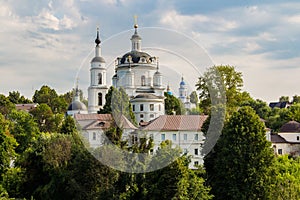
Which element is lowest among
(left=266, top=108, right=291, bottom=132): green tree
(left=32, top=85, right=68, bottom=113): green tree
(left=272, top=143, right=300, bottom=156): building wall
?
(left=272, top=143, right=300, bottom=156): building wall

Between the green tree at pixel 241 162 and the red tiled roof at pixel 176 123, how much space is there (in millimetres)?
3878

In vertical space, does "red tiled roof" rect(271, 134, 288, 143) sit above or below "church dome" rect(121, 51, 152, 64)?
below

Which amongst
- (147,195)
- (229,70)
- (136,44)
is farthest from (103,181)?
(229,70)

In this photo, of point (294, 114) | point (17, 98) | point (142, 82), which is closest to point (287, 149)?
point (294, 114)

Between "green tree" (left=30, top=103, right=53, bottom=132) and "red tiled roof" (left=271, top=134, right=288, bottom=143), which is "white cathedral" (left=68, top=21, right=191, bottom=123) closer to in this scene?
"red tiled roof" (left=271, top=134, right=288, bottom=143)

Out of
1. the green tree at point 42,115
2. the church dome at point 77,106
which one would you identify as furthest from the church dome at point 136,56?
the green tree at point 42,115

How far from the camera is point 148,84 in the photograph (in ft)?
101

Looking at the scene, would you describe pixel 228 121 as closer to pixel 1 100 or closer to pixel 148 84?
pixel 148 84

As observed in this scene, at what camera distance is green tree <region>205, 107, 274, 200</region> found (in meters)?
24.5

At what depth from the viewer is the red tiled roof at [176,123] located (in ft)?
101

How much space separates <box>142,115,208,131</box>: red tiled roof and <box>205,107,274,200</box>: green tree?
388 centimetres

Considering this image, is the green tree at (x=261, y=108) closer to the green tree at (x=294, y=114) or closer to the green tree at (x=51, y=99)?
the green tree at (x=294, y=114)

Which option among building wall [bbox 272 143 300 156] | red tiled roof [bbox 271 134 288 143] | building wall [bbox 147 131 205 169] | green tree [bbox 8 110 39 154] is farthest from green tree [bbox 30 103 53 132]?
building wall [bbox 147 131 205 169]

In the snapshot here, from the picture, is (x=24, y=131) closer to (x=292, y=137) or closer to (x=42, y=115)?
(x=42, y=115)
